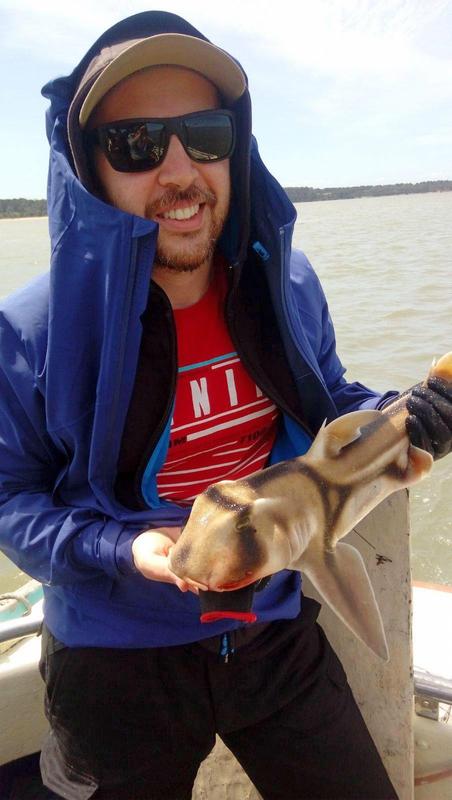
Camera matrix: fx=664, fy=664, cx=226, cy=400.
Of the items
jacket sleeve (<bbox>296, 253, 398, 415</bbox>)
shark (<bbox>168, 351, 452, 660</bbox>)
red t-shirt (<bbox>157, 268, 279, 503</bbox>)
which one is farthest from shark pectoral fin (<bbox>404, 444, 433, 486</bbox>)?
red t-shirt (<bbox>157, 268, 279, 503</bbox>)

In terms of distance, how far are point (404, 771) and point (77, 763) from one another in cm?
128

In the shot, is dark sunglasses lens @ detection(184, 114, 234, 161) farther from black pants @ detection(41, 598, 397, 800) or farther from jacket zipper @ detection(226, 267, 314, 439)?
black pants @ detection(41, 598, 397, 800)

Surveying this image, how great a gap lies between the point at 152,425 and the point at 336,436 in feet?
2.35

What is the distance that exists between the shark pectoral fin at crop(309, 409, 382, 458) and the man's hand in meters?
0.52

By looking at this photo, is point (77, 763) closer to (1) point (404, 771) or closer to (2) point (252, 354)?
(1) point (404, 771)

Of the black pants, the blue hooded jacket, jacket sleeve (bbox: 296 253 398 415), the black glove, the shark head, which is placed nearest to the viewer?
the shark head

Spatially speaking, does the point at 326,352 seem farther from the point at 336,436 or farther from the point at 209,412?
the point at 336,436

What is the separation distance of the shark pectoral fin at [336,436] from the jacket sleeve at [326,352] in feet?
2.05

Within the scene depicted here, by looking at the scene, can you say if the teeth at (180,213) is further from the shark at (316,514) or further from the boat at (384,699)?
the boat at (384,699)

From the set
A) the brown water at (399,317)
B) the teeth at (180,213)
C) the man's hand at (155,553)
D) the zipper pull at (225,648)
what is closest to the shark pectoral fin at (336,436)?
the man's hand at (155,553)

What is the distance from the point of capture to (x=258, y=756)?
2361 mm

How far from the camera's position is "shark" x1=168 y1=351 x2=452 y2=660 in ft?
5.37

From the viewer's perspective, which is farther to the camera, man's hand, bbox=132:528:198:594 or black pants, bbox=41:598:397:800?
black pants, bbox=41:598:397:800

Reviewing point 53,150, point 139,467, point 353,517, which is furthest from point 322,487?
point 53,150
